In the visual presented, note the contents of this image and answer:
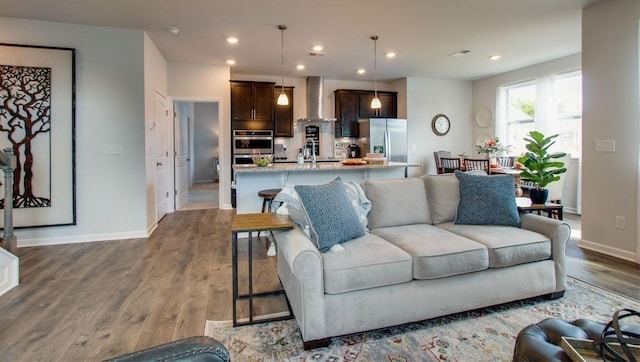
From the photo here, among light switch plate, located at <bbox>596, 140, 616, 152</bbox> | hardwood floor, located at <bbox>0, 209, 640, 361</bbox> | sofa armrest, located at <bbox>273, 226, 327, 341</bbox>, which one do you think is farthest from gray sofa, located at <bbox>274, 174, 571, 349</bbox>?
light switch plate, located at <bbox>596, 140, 616, 152</bbox>

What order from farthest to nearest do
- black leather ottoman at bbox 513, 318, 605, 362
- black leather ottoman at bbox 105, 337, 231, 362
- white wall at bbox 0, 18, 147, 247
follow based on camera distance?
1. white wall at bbox 0, 18, 147, 247
2. black leather ottoman at bbox 513, 318, 605, 362
3. black leather ottoman at bbox 105, 337, 231, 362

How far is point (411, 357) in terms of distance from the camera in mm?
1843

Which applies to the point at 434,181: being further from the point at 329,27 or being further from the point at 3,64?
the point at 3,64

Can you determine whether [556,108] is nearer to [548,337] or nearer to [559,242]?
[559,242]

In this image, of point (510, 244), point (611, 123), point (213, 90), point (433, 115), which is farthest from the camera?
point (433, 115)

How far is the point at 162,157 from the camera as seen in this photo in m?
5.71

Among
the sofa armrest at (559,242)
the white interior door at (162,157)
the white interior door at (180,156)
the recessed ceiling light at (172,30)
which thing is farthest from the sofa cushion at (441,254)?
the white interior door at (180,156)

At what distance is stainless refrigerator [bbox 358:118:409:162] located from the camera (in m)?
6.93

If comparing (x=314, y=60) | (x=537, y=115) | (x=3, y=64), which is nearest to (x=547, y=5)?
(x=537, y=115)

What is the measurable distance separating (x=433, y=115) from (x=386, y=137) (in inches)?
55.6

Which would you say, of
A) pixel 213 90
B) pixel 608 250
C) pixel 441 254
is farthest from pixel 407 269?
pixel 213 90

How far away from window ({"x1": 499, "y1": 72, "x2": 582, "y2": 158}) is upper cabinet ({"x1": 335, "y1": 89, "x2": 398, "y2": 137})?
108 inches

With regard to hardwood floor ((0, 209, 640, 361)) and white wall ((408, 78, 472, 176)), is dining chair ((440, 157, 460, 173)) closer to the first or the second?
white wall ((408, 78, 472, 176))

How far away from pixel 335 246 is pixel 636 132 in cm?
336
